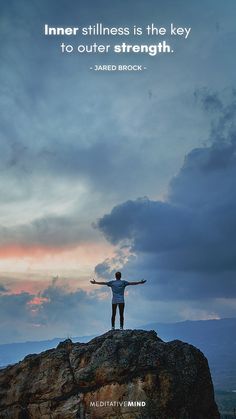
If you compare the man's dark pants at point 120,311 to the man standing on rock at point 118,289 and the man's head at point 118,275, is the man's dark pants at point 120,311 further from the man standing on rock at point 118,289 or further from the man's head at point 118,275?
the man's head at point 118,275

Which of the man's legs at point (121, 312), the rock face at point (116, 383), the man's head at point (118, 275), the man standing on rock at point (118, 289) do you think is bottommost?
the rock face at point (116, 383)

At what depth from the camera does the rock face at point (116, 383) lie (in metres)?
24.8

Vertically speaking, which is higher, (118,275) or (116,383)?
(118,275)

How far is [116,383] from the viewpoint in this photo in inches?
1001

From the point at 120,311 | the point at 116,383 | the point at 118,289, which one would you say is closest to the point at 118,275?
the point at 118,289

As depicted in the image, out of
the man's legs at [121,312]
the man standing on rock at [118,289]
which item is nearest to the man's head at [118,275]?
the man standing on rock at [118,289]

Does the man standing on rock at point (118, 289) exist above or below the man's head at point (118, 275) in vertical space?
below

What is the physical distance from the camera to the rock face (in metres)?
24.8

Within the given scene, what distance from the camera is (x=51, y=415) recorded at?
2595cm

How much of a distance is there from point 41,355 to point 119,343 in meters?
4.96

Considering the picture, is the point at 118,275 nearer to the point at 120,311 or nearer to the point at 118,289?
the point at 118,289

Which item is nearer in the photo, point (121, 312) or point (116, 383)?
point (116, 383)

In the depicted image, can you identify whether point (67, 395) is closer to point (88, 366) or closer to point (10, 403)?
point (88, 366)

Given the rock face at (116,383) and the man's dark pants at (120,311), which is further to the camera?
the man's dark pants at (120,311)
